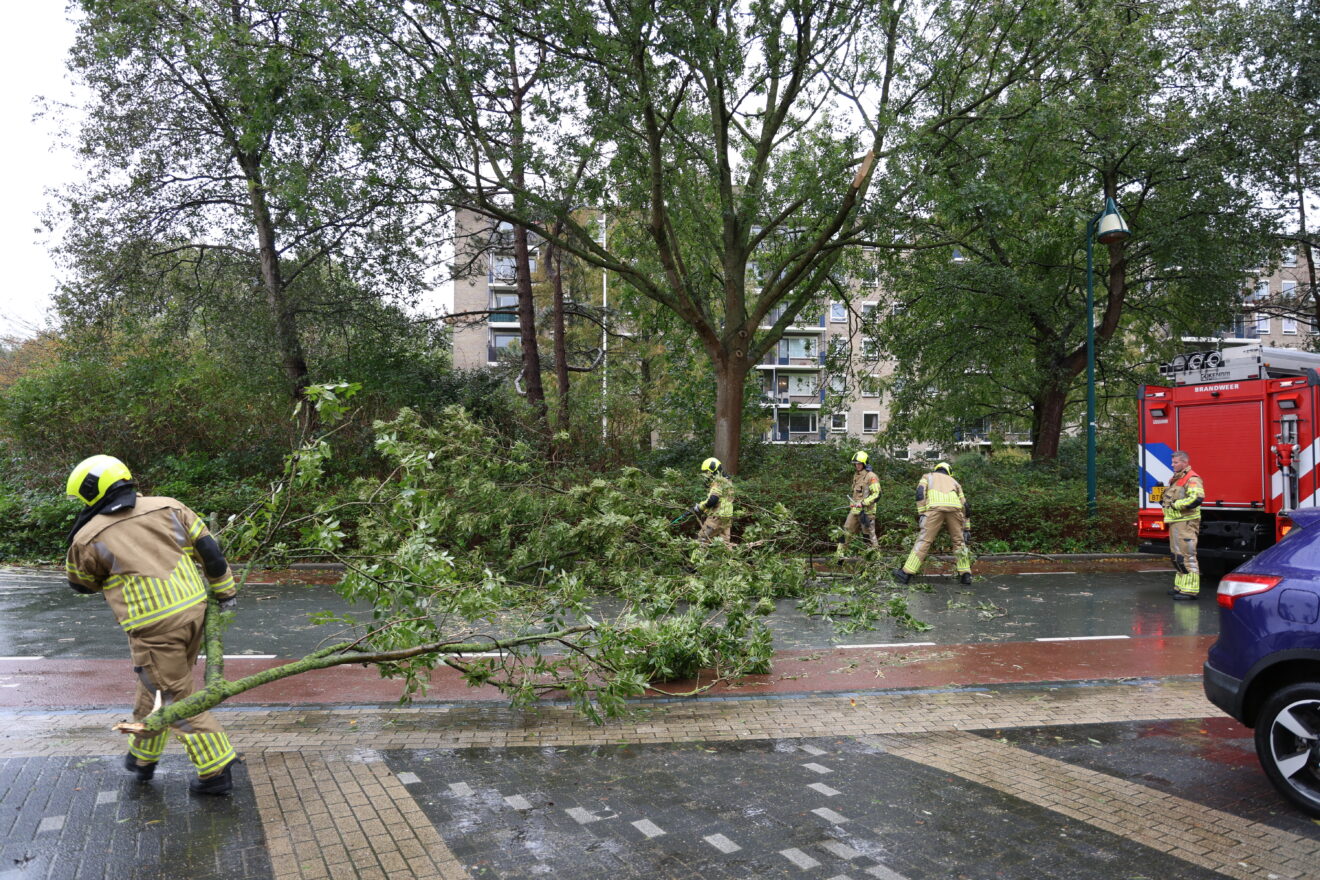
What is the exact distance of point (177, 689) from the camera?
4.39 metres

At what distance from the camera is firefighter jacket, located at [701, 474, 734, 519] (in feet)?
35.5

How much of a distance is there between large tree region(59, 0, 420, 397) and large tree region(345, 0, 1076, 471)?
1.24m

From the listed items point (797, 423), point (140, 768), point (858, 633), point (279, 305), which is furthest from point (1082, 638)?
point (797, 423)

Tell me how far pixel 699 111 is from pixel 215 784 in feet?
48.4

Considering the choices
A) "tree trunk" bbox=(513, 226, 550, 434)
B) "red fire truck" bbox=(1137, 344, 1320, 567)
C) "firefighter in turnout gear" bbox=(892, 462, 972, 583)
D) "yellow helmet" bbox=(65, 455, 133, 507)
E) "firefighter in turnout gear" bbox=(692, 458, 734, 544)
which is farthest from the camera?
"tree trunk" bbox=(513, 226, 550, 434)

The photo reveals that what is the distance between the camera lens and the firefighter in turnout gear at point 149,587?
168 inches

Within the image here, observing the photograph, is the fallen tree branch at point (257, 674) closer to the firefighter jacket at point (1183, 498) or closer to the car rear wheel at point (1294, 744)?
the car rear wheel at point (1294, 744)

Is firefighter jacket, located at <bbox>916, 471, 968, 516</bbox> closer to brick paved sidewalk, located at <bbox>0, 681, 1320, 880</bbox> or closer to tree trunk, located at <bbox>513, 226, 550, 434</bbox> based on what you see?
brick paved sidewalk, located at <bbox>0, 681, 1320, 880</bbox>

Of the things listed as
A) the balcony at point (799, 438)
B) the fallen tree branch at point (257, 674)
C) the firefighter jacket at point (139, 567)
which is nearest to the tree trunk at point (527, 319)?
the balcony at point (799, 438)

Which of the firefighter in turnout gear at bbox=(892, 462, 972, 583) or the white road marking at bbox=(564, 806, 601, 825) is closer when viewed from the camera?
the white road marking at bbox=(564, 806, 601, 825)

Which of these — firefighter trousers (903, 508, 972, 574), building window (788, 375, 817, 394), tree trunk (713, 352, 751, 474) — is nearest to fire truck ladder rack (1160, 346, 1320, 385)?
firefighter trousers (903, 508, 972, 574)

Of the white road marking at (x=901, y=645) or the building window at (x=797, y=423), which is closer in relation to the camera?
the white road marking at (x=901, y=645)

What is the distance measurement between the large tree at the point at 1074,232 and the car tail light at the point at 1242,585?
9.92m

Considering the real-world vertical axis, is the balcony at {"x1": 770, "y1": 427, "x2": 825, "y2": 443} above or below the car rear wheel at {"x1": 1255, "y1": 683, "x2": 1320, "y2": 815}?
above
